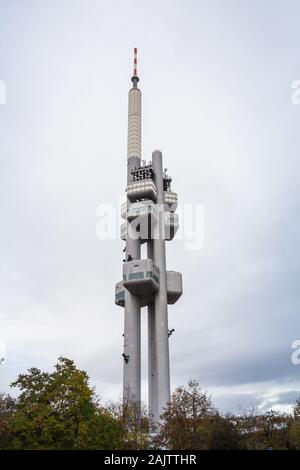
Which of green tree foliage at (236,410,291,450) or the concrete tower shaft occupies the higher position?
the concrete tower shaft

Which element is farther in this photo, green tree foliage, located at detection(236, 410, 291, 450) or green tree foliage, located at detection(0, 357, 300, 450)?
green tree foliage, located at detection(236, 410, 291, 450)

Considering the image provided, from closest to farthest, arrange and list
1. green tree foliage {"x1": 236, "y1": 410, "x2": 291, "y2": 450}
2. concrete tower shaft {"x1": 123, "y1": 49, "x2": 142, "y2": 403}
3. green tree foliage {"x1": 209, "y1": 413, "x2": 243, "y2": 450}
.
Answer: green tree foliage {"x1": 209, "y1": 413, "x2": 243, "y2": 450} < green tree foliage {"x1": 236, "y1": 410, "x2": 291, "y2": 450} < concrete tower shaft {"x1": 123, "y1": 49, "x2": 142, "y2": 403}

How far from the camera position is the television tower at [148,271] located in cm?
7562

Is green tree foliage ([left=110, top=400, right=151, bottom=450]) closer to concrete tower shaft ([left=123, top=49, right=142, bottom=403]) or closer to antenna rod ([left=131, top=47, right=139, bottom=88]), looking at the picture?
concrete tower shaft ([left=123, top=49, right=142, bottom=403])

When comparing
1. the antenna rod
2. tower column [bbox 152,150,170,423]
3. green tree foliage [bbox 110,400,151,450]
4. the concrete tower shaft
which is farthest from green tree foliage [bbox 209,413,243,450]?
the antenna rod

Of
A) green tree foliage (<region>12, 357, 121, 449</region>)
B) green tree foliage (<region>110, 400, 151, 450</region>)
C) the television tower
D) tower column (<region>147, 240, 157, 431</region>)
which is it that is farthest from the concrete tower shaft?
green tree foliage (<region>12, 357, 121, 449</region>)

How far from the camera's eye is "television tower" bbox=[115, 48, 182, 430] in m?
75.6

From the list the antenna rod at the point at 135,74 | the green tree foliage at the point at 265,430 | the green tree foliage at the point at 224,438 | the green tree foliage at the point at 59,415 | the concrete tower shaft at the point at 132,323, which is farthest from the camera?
the antenna rod at the point at 135,74

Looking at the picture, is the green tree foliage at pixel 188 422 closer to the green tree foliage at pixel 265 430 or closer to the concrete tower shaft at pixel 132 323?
the green tree foliage at pixel 265 430

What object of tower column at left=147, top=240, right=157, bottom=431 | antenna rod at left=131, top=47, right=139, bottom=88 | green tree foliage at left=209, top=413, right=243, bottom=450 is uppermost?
antenna rod at left=131, top=47, right=139, bottom=88

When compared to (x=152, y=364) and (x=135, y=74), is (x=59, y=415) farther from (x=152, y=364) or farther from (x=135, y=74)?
(x=135, y=74)

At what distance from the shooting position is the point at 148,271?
252 ft

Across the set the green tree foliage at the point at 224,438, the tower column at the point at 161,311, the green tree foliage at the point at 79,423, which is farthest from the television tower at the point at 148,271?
the green tree foliage at the point at 224,438

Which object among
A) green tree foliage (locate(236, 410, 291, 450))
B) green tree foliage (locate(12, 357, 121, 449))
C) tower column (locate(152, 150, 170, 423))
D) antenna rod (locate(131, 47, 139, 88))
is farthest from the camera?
antenna rod (locate(131, 47, 139, 88))
